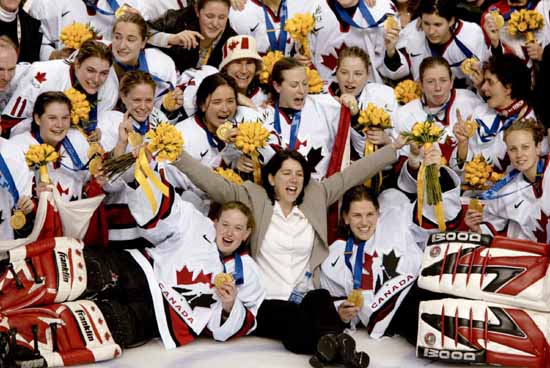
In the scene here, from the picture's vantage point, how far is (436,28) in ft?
22.1

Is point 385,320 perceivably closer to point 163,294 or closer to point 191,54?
point 163,294

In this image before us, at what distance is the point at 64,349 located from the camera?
5.07 m

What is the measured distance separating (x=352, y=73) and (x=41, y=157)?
77.1 inches

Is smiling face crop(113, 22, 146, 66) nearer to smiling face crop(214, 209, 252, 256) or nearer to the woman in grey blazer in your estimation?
the woman in grey blazer

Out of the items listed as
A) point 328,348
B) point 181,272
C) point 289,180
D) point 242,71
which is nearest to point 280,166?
point 289,180

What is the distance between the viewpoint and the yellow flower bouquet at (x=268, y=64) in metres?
6.59

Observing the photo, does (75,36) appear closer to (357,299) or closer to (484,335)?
(357,299)

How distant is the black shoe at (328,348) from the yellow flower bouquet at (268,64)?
2008 millimetres

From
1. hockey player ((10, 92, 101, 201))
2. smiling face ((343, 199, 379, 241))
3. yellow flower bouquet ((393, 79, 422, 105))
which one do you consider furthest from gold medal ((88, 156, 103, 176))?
yellow flower bouquet ((393, 79, 422, 105))

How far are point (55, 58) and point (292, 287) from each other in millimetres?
2062

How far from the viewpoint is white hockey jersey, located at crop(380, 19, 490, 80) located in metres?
6.80

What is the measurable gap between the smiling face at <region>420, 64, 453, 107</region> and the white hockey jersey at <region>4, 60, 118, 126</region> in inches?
75.2

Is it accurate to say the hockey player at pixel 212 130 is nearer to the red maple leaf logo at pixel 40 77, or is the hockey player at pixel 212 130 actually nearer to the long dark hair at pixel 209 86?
the long dark hair at pixel 209 86

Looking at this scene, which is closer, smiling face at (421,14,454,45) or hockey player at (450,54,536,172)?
hockey player at (450,54,536,172)
